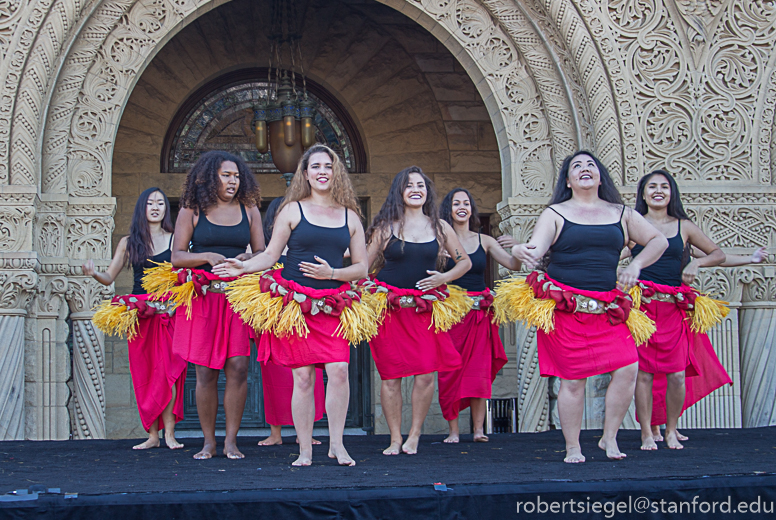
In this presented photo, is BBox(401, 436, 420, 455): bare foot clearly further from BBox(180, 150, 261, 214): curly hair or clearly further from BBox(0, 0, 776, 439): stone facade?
BBox(0, 0, 776, 439): stone facade

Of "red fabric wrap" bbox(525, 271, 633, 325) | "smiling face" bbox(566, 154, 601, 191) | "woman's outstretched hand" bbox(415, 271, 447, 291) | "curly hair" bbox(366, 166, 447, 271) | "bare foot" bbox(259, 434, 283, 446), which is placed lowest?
"bare foot" bbox(259, 434, 283, 446)

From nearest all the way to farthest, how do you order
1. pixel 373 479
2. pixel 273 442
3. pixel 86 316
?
pixel 373 479
pixel 273 442
pixel 86 316

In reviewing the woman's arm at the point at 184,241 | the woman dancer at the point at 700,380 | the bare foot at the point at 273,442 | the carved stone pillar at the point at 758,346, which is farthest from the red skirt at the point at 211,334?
the carved stone pillar at the point at 758,346

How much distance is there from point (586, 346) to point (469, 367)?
68.7 inches

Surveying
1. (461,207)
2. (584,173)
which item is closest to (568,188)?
(584,173)

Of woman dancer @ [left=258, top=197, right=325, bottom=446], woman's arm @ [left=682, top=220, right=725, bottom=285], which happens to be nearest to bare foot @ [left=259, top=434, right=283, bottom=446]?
woman dancer @ [left=258, top=197, right=325, bottom=446]

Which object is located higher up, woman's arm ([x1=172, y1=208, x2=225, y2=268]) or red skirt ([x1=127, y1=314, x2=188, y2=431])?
woman's arm ([x1=172, y1=208, x2=225, y2=268])

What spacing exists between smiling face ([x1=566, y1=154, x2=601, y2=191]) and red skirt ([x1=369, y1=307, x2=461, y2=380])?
1.36 m

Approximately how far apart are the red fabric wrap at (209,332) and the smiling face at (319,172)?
88cm

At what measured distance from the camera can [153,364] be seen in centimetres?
612

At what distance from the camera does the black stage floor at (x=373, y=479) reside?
3703mm

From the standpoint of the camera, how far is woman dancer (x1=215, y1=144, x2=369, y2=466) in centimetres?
476

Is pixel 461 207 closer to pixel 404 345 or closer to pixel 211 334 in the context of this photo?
pixel 404 345

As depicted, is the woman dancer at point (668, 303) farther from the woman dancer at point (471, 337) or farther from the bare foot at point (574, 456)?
the woman dancer at point (471, 337)
